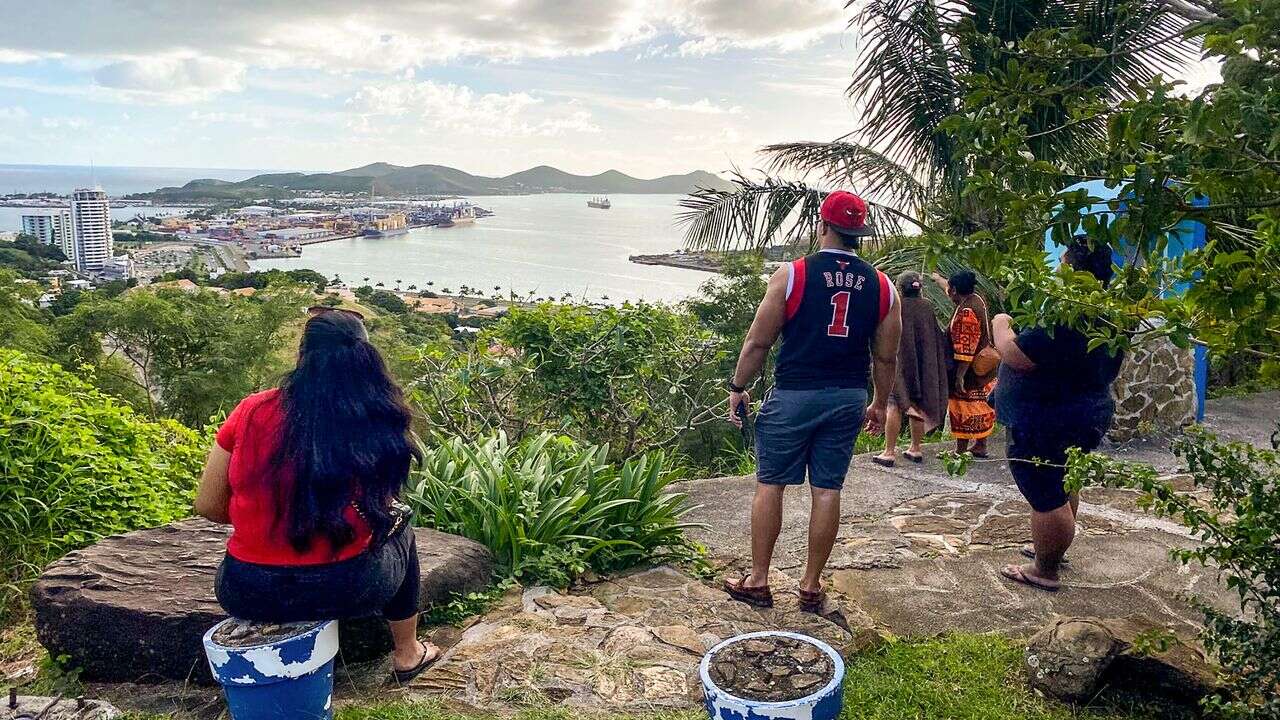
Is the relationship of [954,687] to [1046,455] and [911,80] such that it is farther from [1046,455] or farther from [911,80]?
[911,80]

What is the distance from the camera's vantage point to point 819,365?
12.6 feet

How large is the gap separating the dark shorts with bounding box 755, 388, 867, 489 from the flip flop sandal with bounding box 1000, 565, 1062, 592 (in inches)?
51.3

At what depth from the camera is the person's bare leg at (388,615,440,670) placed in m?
3.45

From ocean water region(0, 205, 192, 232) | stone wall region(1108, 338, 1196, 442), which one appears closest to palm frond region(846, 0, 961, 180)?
stone wall region(1108, 338, 1196, 442)

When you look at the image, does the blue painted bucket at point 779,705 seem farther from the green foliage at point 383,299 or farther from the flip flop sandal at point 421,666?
the green foliage at point 383,299

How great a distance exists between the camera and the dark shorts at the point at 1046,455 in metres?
4.09

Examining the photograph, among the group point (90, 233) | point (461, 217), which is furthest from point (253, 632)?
point (461, 217)

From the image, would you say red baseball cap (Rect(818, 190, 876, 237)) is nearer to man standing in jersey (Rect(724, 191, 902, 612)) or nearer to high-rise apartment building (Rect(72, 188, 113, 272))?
man standing in jersey (Rect(724, 191, 902, 612))

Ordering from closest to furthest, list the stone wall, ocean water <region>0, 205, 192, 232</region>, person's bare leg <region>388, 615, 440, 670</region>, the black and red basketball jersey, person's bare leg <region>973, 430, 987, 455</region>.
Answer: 1. person's bare leg <region>388, 615, 440, 670</region>
2. the black and red basketball jersey
3. person's bare leg <region>973, 430, 987, 455</region>
4. the stone wall
5. ocean water <region>0, 205, 192, 232</region>

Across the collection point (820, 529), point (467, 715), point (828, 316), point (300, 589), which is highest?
point (828, 316)

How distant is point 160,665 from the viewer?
11.5 ft

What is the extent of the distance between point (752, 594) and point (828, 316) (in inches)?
51.7

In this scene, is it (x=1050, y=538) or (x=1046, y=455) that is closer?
(x=1046, y=455)

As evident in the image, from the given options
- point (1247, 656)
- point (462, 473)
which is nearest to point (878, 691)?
point (1247, 656)
